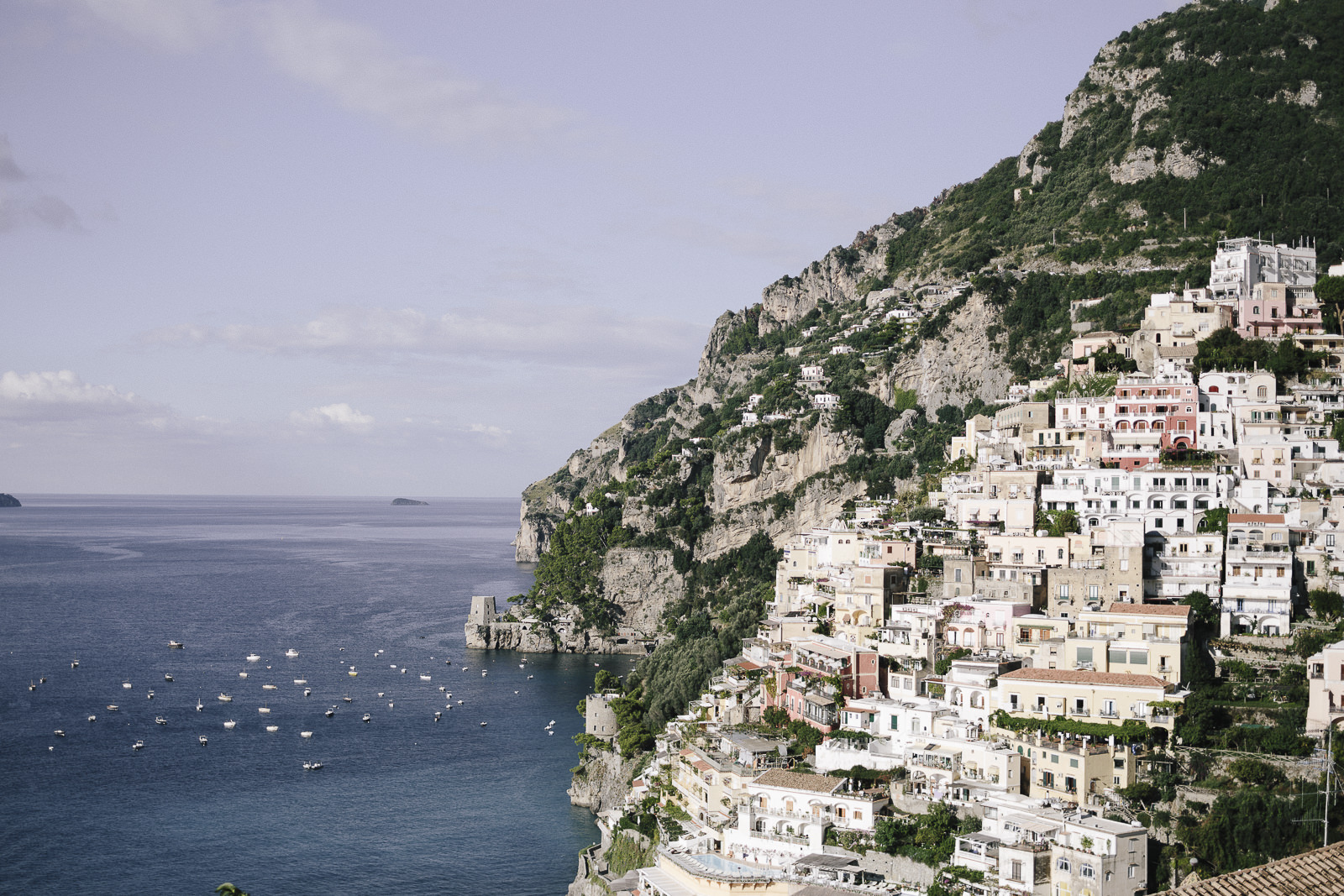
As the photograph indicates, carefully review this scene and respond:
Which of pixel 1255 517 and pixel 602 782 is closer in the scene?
pixel 1255 517

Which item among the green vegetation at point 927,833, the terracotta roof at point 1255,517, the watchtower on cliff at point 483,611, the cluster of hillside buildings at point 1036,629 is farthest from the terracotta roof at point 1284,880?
the watchtower on cliff at point 483,611

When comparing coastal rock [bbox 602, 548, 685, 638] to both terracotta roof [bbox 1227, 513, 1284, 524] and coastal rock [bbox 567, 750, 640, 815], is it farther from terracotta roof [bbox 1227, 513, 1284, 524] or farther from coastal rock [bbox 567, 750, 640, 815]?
terracotta roof [bbox 1227, 513, 1284, 524]

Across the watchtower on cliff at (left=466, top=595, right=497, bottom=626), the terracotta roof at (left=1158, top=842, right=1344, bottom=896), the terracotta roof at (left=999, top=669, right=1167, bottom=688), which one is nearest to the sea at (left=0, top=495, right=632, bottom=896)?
the watchtower on cliff at (left=466, top=595, right=497, bottom=626)

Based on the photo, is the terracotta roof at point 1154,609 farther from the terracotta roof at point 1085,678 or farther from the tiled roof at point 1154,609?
→ the terracotta roof at point 1085,678

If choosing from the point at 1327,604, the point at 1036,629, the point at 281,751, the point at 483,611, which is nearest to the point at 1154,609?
the point at 1036,629

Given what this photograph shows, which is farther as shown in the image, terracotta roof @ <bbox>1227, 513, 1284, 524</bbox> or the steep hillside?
the steep hillside

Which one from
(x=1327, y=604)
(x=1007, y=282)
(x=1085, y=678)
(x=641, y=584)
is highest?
(x=1007, y=282)

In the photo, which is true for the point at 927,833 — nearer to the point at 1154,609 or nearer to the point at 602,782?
the point at 1154,609
